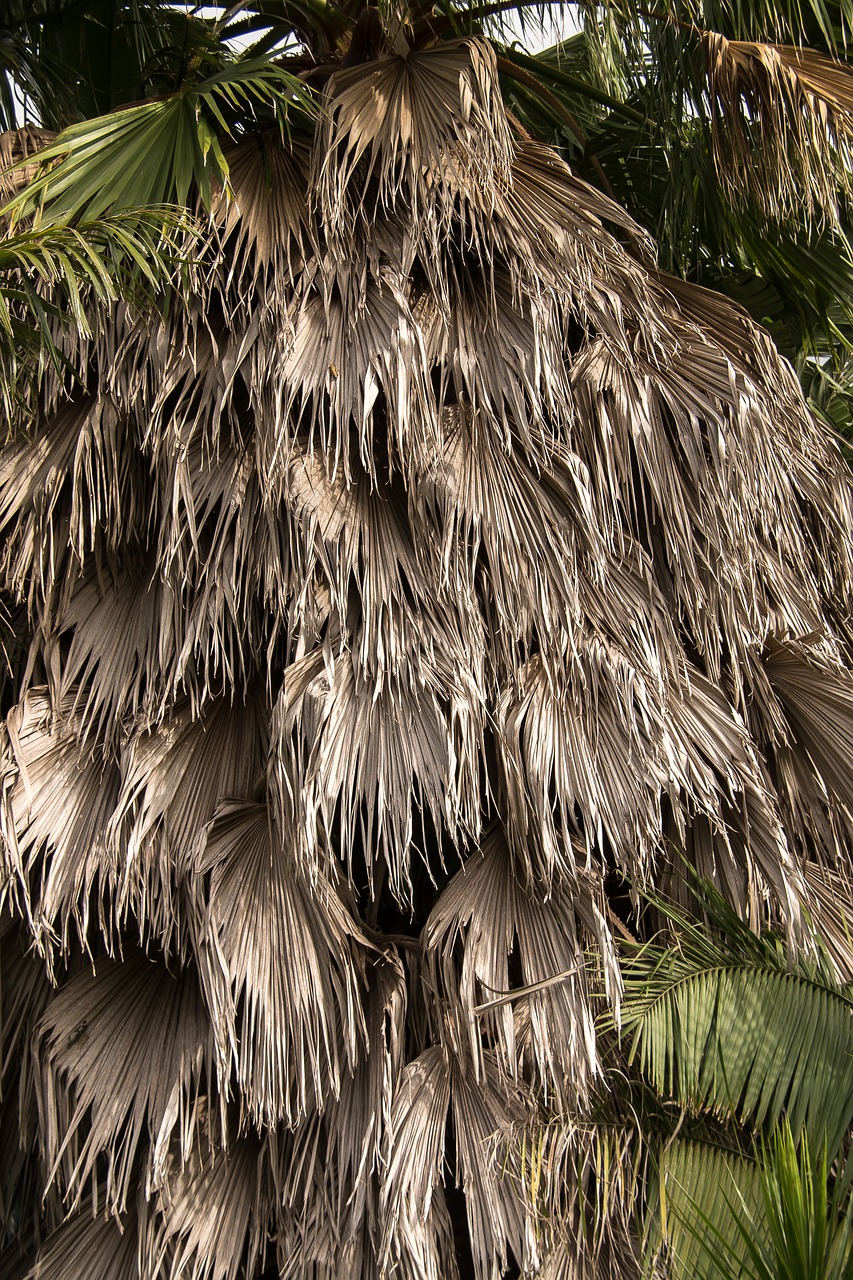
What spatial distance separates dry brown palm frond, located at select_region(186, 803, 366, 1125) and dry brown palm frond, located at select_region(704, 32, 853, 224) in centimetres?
215

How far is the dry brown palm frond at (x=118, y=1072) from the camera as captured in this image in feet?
8.09

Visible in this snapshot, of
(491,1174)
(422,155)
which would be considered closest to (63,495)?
(422,155)

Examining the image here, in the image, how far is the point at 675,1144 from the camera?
228cm

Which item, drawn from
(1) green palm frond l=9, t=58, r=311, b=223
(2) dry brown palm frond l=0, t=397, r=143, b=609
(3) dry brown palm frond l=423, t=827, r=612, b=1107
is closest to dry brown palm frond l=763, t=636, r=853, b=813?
(3) dry brown palm frond l=423, t=827, r=612, b=1107

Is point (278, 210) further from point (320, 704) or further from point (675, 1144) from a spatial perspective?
point (675, 1144)

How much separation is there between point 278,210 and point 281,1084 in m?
2.08

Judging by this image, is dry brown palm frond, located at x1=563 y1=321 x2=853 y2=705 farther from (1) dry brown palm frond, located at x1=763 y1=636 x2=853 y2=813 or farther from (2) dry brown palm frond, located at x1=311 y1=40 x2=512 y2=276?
(2) dry brown palm frond, located at x1=311 y1=40 x2=512 y2=276

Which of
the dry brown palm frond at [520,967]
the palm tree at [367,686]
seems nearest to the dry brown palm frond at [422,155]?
the palm tree at [367,686]

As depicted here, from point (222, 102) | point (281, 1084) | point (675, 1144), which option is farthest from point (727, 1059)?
point (222, 102)

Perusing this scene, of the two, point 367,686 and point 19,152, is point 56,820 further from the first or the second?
point 19,152

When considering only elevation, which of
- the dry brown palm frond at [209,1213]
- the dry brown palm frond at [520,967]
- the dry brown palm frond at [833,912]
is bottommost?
the dry brown palm frond at [209,1213]

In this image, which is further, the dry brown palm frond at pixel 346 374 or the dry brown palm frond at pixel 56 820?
the dry brown palm frond at pixel 346 374

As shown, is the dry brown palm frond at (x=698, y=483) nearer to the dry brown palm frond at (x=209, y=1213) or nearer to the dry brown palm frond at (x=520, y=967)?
the dry brown palm frond at (x=520, y=967)

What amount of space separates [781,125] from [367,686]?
1.83 meters
